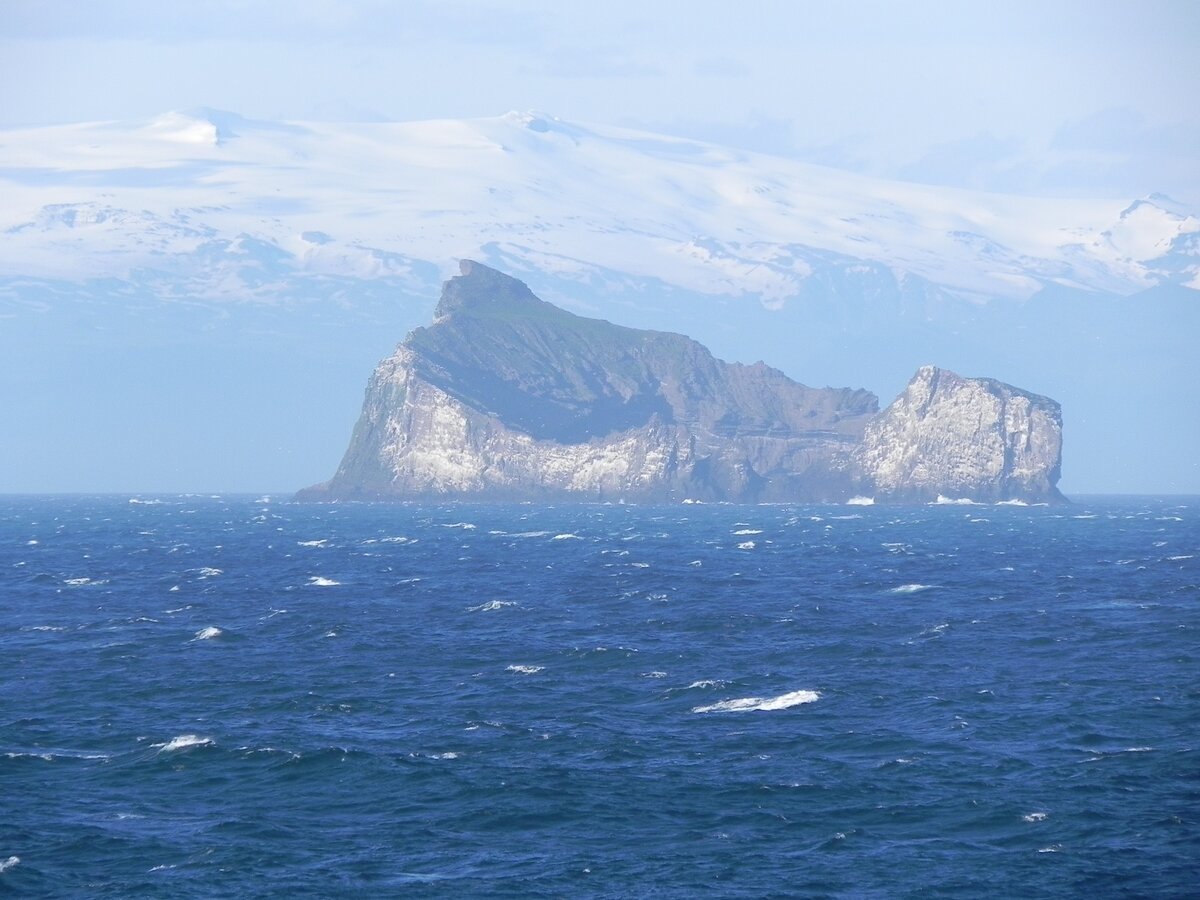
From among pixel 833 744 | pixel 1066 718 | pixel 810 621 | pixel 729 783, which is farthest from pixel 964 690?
pixel 810 621

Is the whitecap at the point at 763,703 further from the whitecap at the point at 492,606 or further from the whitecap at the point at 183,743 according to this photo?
the whitecap at the point at 492,606

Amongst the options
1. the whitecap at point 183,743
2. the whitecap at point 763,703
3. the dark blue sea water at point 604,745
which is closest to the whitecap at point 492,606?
the dark blue sea water at point 604,745

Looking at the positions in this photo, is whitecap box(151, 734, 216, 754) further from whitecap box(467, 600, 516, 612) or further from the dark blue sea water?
whitecap box(467, 600, 516, 612)

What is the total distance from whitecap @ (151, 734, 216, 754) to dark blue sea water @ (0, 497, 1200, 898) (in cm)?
30

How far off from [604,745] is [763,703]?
460 inches

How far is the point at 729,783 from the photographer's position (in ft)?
191

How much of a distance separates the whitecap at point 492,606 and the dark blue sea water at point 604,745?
1173 mm

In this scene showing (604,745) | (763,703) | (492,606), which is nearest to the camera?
(604,745)

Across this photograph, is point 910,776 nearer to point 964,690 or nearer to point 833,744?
point 833,744

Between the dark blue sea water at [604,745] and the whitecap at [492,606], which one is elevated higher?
the whitecap at [492,606]

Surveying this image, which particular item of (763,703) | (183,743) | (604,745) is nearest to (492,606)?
(763,703)

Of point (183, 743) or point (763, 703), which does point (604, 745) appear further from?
point (183, 743)

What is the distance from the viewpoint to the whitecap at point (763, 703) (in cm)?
7294

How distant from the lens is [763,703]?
2928 inches
